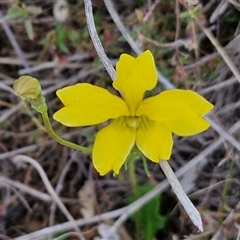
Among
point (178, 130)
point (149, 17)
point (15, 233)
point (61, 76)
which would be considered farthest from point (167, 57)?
point (15, 233)

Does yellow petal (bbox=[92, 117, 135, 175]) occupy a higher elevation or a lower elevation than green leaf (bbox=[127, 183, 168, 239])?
higher

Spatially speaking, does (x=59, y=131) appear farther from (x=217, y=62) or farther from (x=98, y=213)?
(x=217, y=62)

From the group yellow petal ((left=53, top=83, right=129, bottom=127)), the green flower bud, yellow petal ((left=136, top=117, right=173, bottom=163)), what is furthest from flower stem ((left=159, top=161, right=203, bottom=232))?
the green flower bud

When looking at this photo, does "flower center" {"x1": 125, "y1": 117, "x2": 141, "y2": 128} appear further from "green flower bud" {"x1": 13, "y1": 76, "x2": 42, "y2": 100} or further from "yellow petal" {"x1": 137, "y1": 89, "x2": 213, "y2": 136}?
"green flower bud" {"x1": 13, "y1": 76, "x2": 42, "y2": 100}

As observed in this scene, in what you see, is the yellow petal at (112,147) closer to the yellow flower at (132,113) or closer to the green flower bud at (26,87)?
the yellow flower at (132,113)

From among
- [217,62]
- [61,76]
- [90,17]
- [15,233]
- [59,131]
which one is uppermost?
[90,17]

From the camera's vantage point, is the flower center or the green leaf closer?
the flower center
